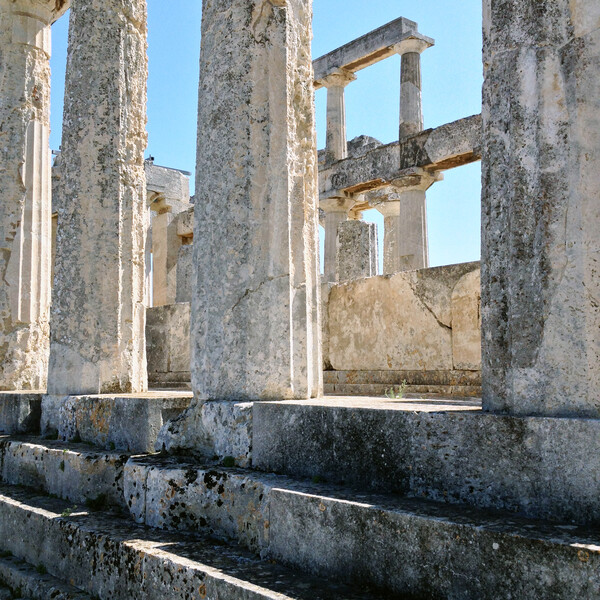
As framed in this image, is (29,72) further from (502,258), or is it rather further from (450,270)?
(502,258)

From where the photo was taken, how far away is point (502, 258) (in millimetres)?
2266

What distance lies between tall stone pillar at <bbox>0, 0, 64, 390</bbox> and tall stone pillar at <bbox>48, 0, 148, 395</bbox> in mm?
1612

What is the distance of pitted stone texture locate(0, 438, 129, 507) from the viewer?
3557 mm

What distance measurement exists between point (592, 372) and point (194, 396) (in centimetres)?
204

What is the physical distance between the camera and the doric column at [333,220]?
60.3ft

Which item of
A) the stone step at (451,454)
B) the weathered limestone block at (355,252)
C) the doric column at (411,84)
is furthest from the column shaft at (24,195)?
the doric column at (411,84)

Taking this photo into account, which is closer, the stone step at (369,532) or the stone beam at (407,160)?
the stone step at (369,532)

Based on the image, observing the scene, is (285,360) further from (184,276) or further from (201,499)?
(184,276)

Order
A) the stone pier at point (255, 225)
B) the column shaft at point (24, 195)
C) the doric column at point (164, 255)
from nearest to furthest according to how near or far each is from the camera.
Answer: the stone pier at point (255, 225) < the column shaft at point (24, 195) < the doric column at point (164, 255)

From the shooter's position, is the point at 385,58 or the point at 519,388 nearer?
the point at 519,388

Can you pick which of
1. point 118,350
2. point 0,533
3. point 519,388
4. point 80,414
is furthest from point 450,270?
point 0,533

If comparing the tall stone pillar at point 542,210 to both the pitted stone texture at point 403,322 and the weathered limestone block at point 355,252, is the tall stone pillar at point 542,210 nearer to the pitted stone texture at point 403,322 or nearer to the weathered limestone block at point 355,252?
the pitted stone texture at point 403,322

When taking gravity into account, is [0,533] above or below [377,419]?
below

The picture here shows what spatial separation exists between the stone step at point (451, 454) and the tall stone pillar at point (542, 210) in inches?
5.9
